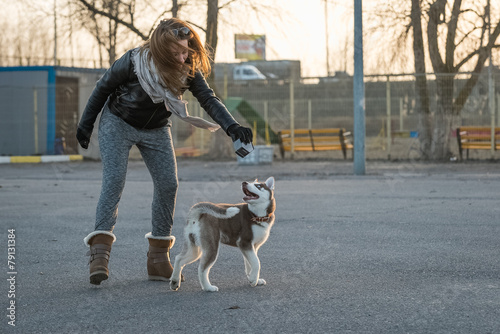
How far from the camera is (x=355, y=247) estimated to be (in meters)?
6.97

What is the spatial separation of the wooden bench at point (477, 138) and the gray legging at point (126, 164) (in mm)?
17055

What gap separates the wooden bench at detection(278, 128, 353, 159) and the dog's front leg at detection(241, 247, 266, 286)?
18047mm

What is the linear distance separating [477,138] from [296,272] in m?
16.9

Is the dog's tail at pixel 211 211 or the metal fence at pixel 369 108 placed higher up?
the metal fence at pixel 369 108

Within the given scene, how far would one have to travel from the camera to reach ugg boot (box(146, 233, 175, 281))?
5.50m

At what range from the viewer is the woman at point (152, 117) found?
508 cm

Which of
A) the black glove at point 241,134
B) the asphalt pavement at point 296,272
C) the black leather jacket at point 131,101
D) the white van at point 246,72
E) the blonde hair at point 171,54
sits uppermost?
the white van at point 246,72

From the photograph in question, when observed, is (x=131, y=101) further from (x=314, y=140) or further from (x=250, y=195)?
(x=314, y=140)

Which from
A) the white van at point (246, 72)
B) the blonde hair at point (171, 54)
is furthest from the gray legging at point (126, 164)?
the white van at point (246, 72)

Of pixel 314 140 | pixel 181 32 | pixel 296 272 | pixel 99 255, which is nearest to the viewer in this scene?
pixel 181 32

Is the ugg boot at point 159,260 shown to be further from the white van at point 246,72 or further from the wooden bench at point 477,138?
the white van at point 246,72

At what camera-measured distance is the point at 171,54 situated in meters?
5.02

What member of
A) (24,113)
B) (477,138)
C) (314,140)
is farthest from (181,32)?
(24,113)

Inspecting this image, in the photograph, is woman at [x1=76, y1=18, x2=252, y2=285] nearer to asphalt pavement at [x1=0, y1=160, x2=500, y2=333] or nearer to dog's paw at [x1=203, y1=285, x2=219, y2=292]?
asphalt pavement at [x1=0, y1=160, x2=500, y2=333]
